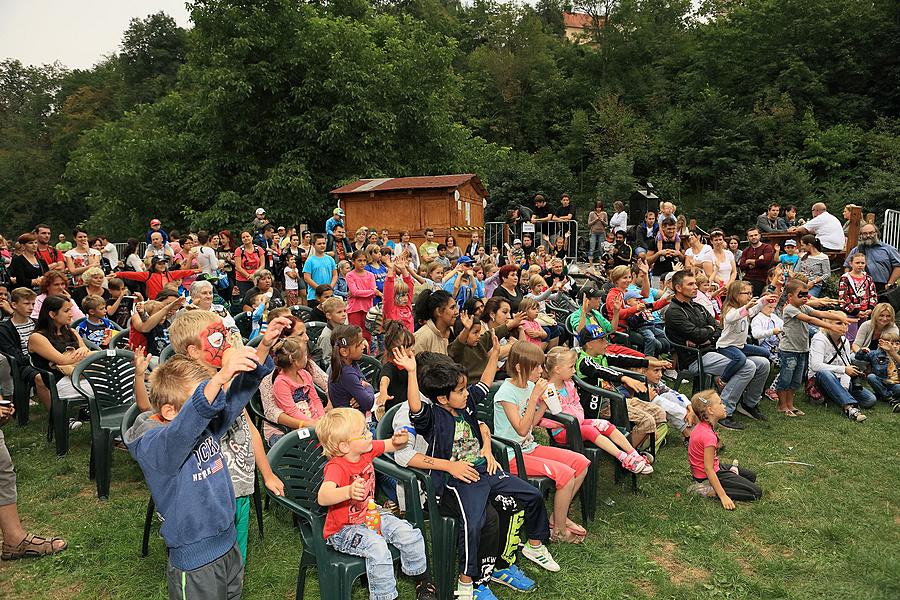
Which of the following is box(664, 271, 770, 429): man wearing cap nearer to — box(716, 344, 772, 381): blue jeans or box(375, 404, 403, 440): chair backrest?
box(716, 344, 772, 381): blue jeans

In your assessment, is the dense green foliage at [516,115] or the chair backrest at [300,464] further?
the dense green foliage at [516,115]

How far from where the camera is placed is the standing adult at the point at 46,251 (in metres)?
8.15

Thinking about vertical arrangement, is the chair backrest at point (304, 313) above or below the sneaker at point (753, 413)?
above

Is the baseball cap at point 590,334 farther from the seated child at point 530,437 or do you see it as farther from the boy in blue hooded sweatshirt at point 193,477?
the boy in blue hooded sweatshirt at point 193,477

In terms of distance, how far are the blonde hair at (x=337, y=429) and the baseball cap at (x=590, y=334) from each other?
314cm

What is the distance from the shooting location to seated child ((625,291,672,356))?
7102 millimetres

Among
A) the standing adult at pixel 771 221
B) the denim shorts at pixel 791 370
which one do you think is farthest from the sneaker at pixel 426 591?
the standing adult at pixel 771 221

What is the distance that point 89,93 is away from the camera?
4334 cm

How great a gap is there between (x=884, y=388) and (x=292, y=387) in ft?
21.4

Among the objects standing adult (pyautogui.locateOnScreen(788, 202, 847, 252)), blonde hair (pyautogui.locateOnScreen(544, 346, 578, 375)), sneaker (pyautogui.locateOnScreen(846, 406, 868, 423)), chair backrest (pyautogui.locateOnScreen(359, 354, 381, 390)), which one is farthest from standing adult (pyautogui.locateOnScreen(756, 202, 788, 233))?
chair backrest (pyautogui.locateOnScreen(359, 354, 381, 390))

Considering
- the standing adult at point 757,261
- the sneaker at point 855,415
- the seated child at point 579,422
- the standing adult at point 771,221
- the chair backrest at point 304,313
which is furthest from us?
the standing adult at point 771,221

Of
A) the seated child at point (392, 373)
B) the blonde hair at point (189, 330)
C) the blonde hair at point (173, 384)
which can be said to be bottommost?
the seated child at point (392, 373)

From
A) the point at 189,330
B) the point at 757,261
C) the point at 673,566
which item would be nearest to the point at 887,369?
the point at 757,261

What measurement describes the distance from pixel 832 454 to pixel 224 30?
2270cm
